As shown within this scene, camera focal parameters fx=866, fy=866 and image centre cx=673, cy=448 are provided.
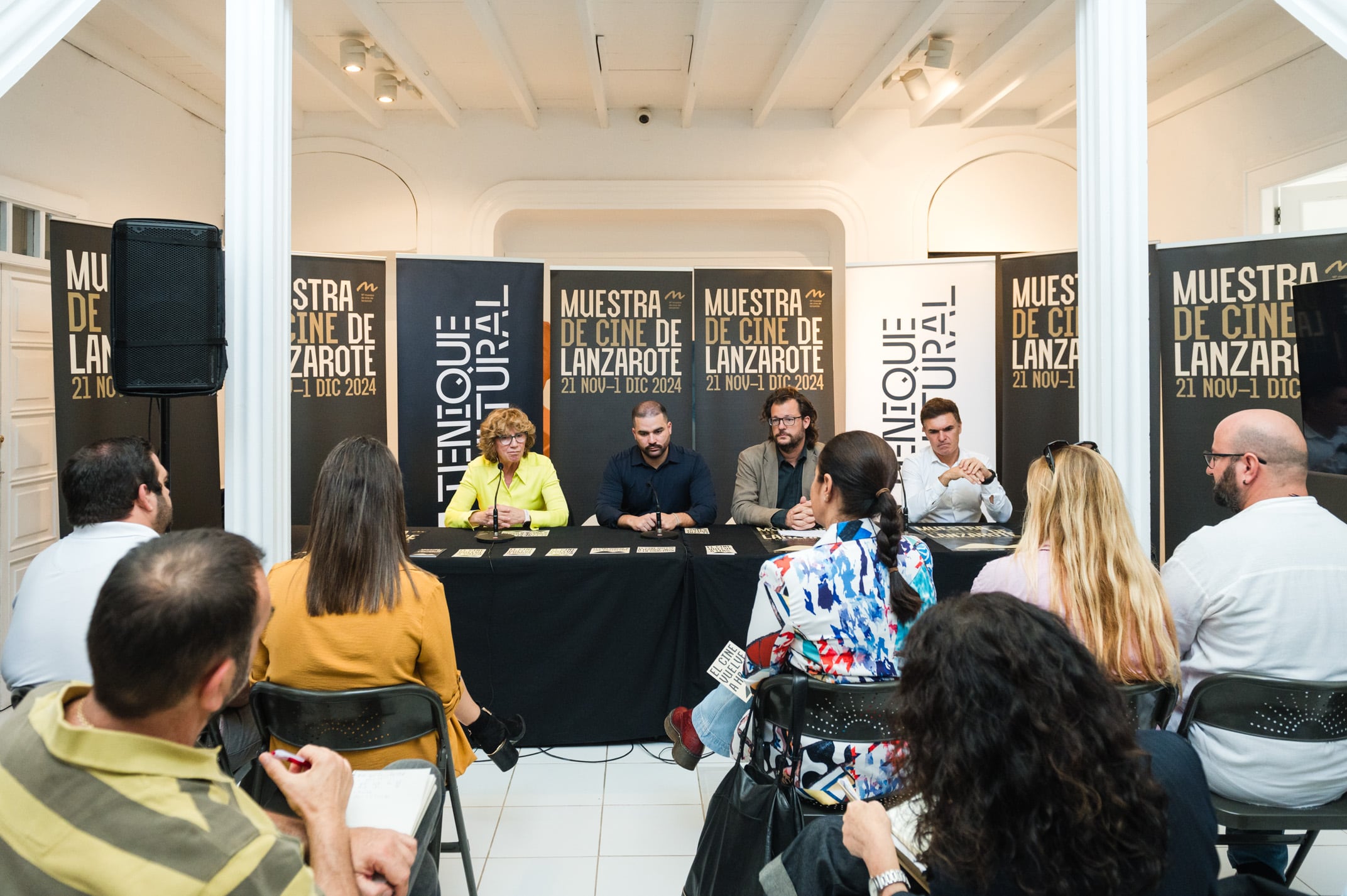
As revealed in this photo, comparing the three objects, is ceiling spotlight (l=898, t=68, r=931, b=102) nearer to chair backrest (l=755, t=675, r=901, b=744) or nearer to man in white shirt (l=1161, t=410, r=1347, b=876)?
man in white shirt (l=1161, t=410, r=1347, b=876)

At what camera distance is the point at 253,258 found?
2.71 metres

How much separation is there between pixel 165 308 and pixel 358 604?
1.29 m

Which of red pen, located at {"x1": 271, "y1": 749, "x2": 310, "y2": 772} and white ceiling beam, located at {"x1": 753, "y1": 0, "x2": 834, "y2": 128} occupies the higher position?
white ceiling beam, located at {"x1": 753, "y1": 0, "x2": 834, "y2": 128}

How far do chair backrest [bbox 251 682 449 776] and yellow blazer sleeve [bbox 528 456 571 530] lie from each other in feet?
6.58

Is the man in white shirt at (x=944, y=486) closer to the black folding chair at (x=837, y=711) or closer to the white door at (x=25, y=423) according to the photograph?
the black folding chair at (x=837, y=711)

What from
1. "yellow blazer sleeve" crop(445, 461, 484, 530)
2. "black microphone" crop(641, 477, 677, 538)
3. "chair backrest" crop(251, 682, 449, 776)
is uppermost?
"yellow blazer sleeve" crop(445, 461, 484, 530)

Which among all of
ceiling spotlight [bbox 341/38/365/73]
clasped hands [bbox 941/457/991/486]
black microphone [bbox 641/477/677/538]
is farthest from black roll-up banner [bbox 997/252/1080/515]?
ceiling spotlight [bbox 341/38/365/73]

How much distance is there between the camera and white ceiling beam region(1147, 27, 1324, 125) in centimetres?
436

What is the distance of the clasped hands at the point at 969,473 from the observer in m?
3.68

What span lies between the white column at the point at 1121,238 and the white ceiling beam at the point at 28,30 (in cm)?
305

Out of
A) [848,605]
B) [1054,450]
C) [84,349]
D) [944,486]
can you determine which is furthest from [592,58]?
[848,605]

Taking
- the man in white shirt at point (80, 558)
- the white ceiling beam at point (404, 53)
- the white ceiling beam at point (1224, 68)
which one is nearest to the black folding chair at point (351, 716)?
the man in white shirt at point (80, 558)

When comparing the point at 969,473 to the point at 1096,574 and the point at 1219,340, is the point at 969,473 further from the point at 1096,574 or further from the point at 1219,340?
the point at 1096,574

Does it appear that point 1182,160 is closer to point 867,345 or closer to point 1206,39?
point 1206,39
